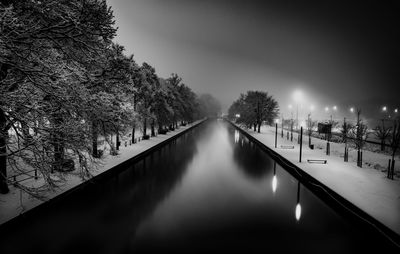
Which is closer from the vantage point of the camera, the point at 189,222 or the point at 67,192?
the point at 189,222

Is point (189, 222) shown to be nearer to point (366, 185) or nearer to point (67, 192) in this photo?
point (67, 192)

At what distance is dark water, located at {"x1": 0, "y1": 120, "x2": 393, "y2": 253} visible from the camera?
285 inches

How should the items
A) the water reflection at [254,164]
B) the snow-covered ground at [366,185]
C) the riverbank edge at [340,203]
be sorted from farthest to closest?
the water reflection at [254,164], the snow-covered ground at [366,185], the riverbank edge at [340,203]

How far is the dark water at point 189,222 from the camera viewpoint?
7.25 meters

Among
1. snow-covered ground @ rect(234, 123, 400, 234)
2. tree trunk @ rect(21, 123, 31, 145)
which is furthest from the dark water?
tree trunk @ rect(21, 123, 31, 145)

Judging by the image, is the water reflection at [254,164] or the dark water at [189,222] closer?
the dark water at [189,222]

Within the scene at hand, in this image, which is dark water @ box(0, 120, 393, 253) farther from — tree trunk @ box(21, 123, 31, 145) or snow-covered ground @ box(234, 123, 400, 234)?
tree trunk @ box(21, 123, 31, 145)

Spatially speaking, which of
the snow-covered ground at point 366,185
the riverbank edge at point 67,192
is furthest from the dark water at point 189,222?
the snow-covered ground at point 366,185

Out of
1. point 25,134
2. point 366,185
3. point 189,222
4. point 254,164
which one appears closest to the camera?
point 25,134

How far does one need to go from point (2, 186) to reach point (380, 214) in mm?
14916

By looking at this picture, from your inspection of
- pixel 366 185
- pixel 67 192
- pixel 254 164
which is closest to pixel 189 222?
pixel 67 192

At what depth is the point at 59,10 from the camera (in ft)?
25.6

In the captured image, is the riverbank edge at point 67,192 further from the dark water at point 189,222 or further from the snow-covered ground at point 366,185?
the snow-covered ground at point 366,185

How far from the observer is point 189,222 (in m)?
8.96
